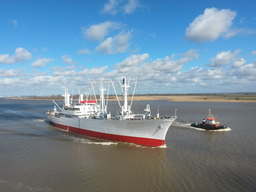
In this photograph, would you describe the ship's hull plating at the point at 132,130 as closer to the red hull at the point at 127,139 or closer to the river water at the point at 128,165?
the red hull at the point at 127,139

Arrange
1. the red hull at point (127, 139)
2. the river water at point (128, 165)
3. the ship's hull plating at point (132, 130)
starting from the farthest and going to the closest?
1. the red hull at point (127, 139)
2. the ship's hull plating at point (132, 130)
3. the river water at point (128, 165)

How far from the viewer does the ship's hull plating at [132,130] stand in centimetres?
2331

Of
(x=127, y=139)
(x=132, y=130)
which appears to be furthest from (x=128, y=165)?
(x=127, y=139)

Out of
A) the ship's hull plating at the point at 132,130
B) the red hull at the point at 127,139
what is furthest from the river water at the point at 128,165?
the ship's hull plating at the point at 132,130

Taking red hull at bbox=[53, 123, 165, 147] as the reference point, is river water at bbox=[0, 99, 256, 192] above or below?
below

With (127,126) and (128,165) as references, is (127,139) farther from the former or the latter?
(128,165)

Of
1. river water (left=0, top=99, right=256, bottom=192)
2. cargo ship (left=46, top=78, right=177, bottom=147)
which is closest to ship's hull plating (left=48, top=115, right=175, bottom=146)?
cargo ship (left=46, top=78, right=177, bottom=147)

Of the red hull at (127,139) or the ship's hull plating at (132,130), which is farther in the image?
the red hull at (127,139)

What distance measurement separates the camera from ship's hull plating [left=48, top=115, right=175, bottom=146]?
2331 cm

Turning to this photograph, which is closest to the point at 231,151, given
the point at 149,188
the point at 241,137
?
the point at 241,137

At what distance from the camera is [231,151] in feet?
70.8

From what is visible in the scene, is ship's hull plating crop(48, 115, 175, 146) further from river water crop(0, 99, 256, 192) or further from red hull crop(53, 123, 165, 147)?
river water crop(0, 99, 256, 192)

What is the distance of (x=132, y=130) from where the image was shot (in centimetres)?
2478

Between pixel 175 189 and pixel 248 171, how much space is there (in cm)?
743
